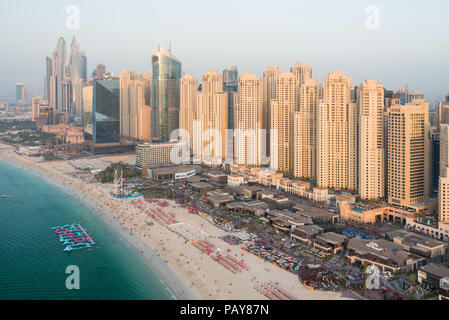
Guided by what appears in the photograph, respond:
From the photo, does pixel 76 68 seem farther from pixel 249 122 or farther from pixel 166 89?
pixel 249 122

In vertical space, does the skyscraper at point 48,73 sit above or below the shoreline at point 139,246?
above

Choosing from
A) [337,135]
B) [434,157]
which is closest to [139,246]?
[337,135]

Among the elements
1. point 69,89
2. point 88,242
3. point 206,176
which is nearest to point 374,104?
point 206,176

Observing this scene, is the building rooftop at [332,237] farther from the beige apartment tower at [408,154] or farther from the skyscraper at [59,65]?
the skyscraper at [59,65]

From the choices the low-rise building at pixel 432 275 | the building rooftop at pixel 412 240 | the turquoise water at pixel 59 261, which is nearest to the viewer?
the low-rise building at pixel 432 275

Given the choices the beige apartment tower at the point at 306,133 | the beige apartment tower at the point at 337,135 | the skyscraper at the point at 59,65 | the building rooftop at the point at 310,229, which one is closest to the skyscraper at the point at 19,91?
the skyscraper at the point at 59,65

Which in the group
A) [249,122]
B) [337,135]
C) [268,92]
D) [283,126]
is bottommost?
[337,135]

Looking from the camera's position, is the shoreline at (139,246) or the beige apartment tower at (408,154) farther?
the beige apartment tower at (408,154)
